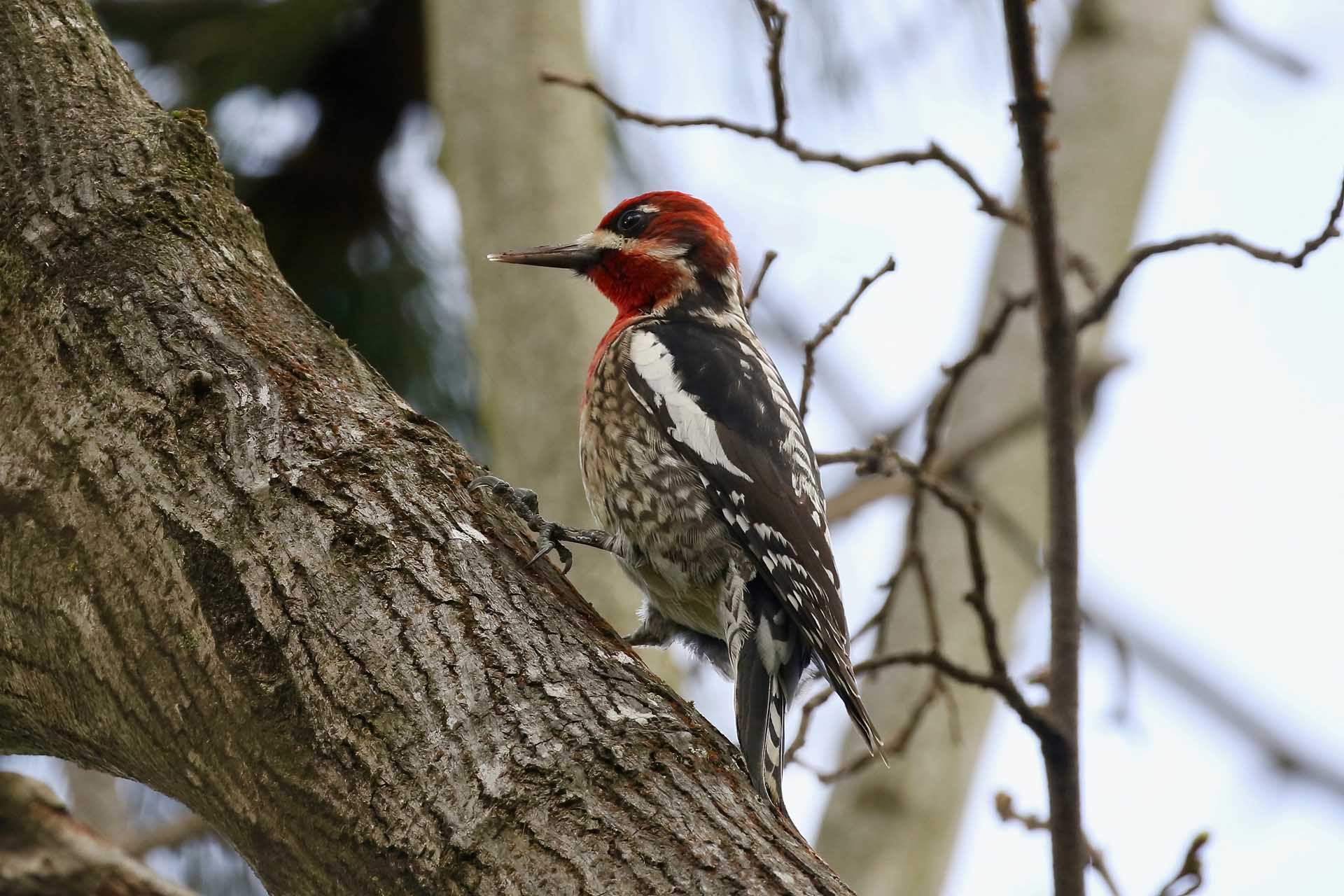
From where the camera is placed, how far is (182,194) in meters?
2.42

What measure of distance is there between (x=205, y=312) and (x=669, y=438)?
1340 millimetres

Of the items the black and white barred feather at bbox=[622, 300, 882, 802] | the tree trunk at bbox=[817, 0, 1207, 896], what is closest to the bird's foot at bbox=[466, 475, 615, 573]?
the black and white barred feather at bbox=[622, 300, 882, 802]

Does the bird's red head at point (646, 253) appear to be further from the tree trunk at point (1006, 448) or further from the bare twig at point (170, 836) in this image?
the bare twig at point (170, 836)

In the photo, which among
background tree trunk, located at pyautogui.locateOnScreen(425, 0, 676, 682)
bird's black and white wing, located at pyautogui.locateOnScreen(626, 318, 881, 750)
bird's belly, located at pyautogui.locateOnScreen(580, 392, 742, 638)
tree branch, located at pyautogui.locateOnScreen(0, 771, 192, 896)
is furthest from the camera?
background tree trunk, located at pyautogui.locateOnScreen(425, 0, 676, 682)

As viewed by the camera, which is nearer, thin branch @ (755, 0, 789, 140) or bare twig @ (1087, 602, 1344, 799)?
thin branch @ (755, 0, 789, 140)

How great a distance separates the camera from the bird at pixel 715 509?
9.75 feet

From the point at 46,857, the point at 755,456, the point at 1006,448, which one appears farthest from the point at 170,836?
the point at 1006,448

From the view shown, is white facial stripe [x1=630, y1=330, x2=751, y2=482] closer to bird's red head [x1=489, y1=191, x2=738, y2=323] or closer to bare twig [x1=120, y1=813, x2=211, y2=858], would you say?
bird's red head [x1=489, y1=191, x2=738, y2=323]

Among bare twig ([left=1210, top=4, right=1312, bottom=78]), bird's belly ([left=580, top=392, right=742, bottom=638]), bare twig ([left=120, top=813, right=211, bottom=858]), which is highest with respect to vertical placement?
bare twig ([left=1210, top=4, right=1312, bottom=78])

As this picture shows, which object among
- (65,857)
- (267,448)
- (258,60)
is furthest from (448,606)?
(258,60)

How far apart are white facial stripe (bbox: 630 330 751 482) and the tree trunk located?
45.4 inches

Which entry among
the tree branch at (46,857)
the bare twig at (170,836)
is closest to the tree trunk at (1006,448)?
the bare twig at (170,836)

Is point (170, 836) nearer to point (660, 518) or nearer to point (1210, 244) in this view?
point (660, 518)

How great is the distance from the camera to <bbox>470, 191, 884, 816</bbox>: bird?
117 inches
